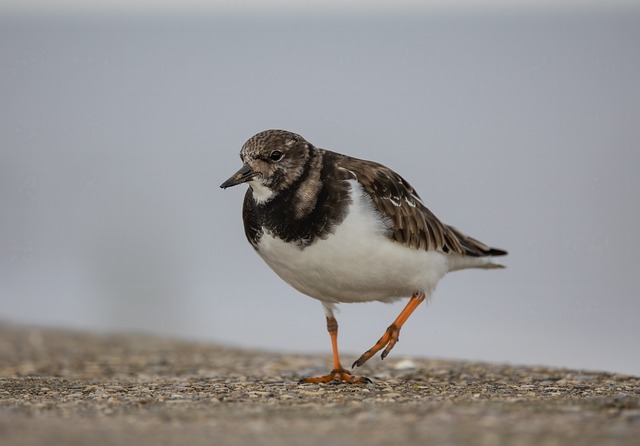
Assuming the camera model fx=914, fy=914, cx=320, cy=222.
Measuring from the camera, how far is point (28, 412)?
14.7 feet

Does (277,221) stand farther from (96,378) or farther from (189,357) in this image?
(189,357)

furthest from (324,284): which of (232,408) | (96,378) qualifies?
(96,378)

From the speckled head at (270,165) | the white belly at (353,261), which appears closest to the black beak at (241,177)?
the speckled head at (270,165)

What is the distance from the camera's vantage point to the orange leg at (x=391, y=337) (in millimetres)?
5766

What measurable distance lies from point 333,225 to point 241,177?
65cm

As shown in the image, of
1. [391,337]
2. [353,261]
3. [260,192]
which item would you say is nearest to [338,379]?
[391,337]

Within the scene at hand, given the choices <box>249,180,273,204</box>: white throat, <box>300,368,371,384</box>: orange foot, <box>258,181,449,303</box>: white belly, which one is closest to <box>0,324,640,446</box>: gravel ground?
<box>300,368,371,384</box>: orange foot

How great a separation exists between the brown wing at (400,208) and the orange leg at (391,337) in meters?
0.36

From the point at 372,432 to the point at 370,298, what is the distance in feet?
7.68

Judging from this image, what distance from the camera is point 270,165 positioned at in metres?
5.67

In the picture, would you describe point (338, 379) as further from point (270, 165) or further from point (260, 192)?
point (270, 165)

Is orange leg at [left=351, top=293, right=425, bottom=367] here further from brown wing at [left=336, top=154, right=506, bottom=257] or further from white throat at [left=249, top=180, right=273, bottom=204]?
white throat at [left=249, top=180, right=273, bottom=204]

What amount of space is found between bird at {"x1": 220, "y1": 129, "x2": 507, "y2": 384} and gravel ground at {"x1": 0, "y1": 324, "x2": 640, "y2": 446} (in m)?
0.62

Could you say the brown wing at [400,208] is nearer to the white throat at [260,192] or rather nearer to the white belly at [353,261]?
the white belly at [353,261]
